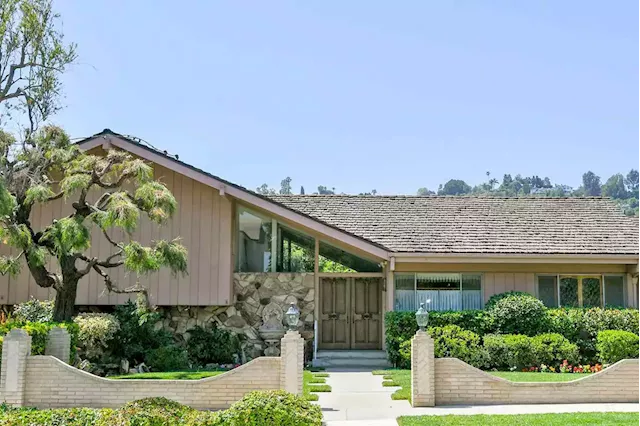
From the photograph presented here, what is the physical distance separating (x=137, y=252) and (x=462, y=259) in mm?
8389

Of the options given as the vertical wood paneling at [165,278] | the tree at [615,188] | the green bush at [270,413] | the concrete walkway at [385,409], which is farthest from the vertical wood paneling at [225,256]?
the tree at [615,188]

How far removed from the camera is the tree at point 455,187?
109 metres

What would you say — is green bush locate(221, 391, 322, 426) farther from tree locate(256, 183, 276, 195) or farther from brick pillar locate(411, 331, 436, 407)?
tree locate(256, 183, 276, 195)

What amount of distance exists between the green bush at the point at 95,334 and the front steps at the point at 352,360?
515 cm

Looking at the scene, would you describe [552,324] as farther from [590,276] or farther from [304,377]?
[304,377]

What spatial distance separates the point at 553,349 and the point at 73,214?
11.6 metres

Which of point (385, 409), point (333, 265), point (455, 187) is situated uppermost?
point (455, 187)

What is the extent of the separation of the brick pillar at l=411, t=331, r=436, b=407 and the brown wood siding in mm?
7417

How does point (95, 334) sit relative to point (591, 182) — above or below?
below

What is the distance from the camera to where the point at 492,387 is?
39.6 ft

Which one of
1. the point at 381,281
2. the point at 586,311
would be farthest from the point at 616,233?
the point at 381,281

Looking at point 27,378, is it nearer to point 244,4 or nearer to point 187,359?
point 187,359

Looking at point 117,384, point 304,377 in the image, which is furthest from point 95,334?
point 304,377

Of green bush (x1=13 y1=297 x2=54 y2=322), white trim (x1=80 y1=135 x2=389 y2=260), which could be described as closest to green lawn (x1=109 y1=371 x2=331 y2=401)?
green bush (x1=13 y1=297 x2=54 y2=322)
